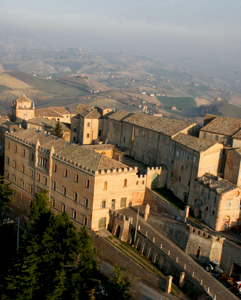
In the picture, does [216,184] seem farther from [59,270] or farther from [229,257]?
[59,270]

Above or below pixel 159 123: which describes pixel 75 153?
below

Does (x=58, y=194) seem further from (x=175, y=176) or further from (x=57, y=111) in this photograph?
(x=57, y=111)

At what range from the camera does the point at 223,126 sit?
202ft

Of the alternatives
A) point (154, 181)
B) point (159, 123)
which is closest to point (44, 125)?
point (159, 123)

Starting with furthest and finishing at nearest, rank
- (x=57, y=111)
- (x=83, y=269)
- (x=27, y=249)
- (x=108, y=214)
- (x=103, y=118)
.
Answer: (x=57, y=111)
(x=103, y=118)
(x=108, y=214)
(x=27, y=249)
(x=83, y=269)

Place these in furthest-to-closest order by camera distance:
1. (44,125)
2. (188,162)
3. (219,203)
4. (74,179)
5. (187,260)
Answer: (44,125)
(188,162)
(74,179)
(219,203)
(187,260)

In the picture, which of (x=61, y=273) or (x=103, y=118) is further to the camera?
(x=103, y=118)

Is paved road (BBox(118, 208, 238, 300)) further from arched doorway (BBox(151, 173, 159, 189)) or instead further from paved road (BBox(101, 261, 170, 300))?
arched doorway (BBox(151, 173, 159, 189))

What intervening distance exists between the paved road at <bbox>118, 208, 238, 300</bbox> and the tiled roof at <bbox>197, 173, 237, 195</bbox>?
9776 mm

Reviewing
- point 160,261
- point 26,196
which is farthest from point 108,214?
point 26,196

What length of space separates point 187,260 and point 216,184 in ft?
38.6

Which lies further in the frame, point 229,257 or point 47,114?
point 47,114

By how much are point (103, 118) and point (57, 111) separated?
66.4ft

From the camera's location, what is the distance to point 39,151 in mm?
64875
